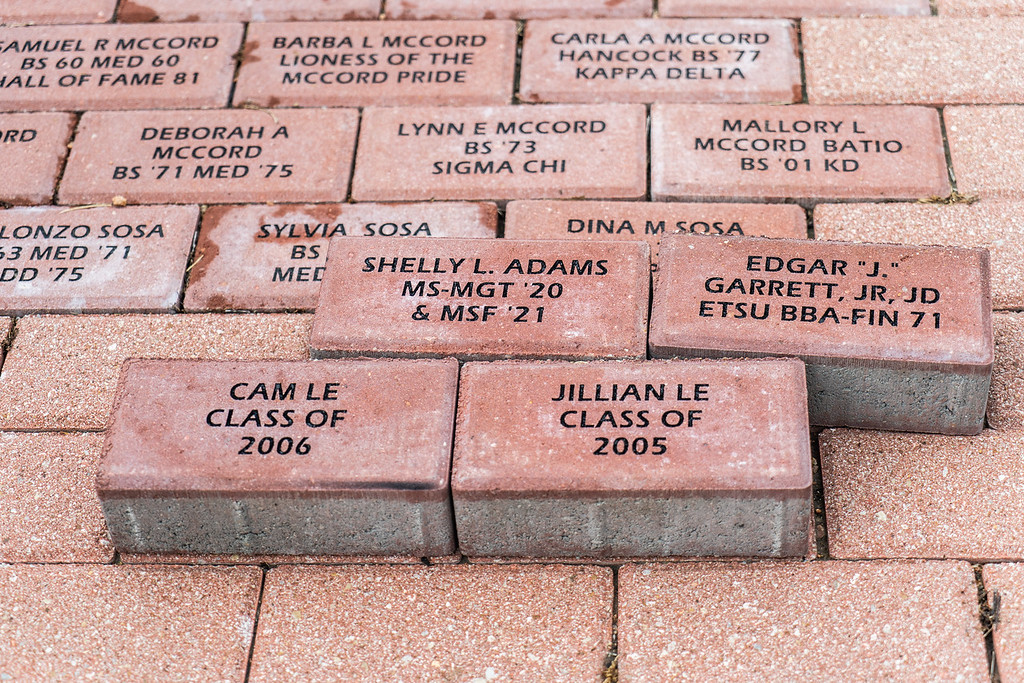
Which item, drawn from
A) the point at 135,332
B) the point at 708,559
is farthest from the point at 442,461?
the point at 135,332

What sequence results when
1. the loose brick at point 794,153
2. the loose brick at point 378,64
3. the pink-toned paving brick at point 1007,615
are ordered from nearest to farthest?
the pink-toned paving brick at point 1007,615 < the loose brick at point 794,153 < the loose brick at point 378,64

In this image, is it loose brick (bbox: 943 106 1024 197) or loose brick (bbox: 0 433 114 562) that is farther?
loose brick (bbox: 943 106 1024 197)

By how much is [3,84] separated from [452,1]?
5.38 feet

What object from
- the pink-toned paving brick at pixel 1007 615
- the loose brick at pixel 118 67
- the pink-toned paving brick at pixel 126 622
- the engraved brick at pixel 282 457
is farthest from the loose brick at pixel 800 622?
the loose brick at pixel 118 67

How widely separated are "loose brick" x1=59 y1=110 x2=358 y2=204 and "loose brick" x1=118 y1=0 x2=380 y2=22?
1.85ft

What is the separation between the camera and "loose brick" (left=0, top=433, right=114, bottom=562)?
2.94 m

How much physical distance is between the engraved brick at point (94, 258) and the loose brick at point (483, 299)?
0.67m

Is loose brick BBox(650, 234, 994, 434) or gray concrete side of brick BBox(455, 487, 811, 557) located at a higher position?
loose brick BBox(650, 234, 994, 434)

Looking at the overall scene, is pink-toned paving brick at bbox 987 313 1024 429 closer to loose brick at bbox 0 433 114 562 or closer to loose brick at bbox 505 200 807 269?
loose brick at bbox 505 200 807 269

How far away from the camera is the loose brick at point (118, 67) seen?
4.18 m

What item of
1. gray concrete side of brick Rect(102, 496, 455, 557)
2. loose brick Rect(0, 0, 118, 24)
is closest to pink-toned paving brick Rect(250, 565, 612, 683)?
gray concrete side of brick Rect(102, 496, 455, 557)

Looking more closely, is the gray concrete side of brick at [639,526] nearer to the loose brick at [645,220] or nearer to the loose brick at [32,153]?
the loose brick at [645,220]

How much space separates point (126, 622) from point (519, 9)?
265 centimetres

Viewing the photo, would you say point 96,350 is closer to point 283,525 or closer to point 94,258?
point 94,258
